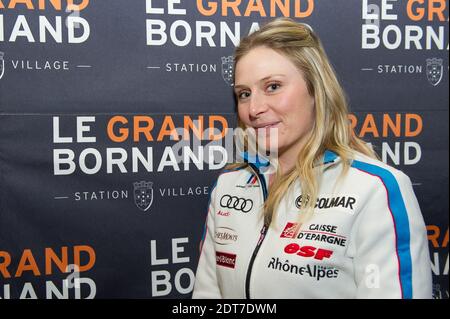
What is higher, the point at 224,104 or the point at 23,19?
the point at 23,19

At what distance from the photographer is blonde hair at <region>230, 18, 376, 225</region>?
1167 millimetres

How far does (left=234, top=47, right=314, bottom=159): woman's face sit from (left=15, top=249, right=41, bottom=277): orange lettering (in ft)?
2.90

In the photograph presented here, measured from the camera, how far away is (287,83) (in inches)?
46.2

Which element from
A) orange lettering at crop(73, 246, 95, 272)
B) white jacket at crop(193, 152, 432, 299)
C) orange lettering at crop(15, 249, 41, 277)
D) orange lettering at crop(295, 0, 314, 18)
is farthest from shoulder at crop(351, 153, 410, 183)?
orange lettering at crop(15, 249, 41, 277)

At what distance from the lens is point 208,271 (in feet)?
4.40

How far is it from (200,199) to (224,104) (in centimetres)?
34

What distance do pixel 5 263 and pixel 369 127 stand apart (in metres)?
1.34

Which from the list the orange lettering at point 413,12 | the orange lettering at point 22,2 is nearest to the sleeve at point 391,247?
the orange lettering at point 413,12

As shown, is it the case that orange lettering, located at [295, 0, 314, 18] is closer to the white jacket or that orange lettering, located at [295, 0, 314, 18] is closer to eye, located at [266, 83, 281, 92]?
eye, located at [266, 83, 281, 92]

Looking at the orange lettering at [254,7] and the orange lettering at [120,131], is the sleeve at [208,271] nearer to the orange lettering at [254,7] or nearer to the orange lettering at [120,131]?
the orange lettering at [120,131]

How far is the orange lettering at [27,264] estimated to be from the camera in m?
1.55

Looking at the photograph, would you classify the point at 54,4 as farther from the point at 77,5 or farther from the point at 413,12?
the point at 413,12
